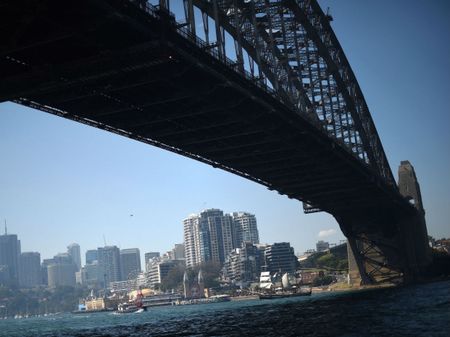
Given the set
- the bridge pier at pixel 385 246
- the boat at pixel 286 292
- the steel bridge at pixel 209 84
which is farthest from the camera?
the boat at pixel 286 292

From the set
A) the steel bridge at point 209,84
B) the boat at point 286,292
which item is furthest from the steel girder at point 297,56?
the boat at point 286,292

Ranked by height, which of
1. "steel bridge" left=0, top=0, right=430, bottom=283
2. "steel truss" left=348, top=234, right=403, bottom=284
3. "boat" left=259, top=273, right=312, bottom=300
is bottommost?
"boat" left=259, top=273, right=312, bottom=300

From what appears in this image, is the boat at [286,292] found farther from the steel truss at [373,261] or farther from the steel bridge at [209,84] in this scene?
the steel bridge at [209,84]

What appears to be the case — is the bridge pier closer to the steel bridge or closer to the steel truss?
the steel truss

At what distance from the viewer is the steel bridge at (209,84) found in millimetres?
32375

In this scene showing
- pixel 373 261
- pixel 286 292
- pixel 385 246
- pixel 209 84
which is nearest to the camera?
pixel 209 84

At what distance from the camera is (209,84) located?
42219 mm

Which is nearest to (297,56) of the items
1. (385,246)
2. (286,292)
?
(385,246)

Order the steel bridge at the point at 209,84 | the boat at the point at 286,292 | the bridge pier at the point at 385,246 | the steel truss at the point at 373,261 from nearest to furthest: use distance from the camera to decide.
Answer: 1. the steel bridge at the point at 209,84
2. the bridge pier at the point at 385,246
3. the steel truss at the point at 373,261
4. the boat at the point at 286,292

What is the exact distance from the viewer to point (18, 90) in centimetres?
3806

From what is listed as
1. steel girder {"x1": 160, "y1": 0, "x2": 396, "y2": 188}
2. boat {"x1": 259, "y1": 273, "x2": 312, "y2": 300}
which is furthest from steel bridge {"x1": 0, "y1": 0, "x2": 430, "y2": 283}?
boat {"x1": 259, "y1": 273, "x2": 312, "y2": 300}

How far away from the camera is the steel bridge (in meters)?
32.4

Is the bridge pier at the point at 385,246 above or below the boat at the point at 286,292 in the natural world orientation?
above

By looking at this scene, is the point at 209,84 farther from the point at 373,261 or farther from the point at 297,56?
the point at 373,261
